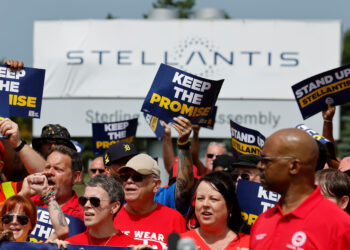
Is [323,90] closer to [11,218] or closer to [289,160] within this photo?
[289,160]

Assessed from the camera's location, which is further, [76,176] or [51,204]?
[76,176]

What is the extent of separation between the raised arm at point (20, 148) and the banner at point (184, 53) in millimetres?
17720

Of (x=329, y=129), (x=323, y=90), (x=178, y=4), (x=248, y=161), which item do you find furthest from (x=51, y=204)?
(x=178, y=4)

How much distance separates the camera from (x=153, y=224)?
18.7ft

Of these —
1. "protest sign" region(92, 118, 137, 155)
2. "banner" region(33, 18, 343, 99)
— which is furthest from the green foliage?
"protest sign" region(92, 118, 137, 155)

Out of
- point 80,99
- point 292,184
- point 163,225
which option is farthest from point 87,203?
point 80,99

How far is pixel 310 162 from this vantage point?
14.0ft

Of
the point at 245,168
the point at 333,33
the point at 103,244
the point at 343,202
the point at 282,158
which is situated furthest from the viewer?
the point at 333,33

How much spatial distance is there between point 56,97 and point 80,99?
→ 0.80m

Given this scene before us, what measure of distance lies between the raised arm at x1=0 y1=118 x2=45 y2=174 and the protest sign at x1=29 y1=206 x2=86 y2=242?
25.1 inches

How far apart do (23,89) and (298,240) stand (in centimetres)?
363

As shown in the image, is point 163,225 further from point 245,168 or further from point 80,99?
point 80,99

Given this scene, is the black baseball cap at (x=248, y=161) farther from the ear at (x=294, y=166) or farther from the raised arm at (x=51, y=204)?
the ear at (x=294, y=166)

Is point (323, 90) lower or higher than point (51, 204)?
higher
